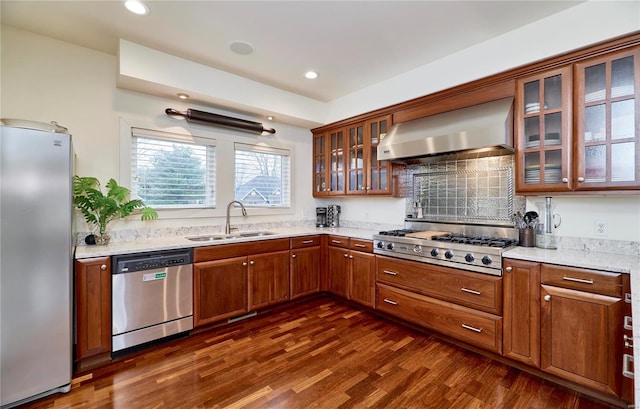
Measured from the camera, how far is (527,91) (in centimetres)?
238

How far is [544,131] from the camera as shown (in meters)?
2.27

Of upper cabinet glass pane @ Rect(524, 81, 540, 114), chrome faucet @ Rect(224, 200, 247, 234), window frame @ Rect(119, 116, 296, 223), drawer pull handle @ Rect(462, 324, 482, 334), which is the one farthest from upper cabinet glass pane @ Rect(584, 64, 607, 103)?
chrome faucet @ Rect(224, 200, 247, 234)

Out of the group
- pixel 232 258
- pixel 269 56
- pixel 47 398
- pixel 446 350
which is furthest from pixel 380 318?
pixel 269 56

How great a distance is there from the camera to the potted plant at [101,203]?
254cm

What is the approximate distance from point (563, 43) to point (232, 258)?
3348 millimetres

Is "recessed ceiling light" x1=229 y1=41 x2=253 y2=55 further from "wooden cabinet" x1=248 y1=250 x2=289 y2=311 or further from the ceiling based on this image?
"wooden cabinet" x1=248 y1=250 x2=289 y2=311

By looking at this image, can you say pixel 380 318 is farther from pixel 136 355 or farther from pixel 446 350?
pixel 136 355

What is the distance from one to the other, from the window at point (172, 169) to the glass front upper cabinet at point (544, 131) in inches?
126

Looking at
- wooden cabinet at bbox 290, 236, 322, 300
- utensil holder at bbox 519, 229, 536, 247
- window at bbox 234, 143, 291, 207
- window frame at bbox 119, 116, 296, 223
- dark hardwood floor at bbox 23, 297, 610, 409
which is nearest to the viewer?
dark hardwood floor at bbox 23, 297, 610, 409

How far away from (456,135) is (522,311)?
154 cm

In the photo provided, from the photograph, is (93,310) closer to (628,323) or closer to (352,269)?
(352,269)

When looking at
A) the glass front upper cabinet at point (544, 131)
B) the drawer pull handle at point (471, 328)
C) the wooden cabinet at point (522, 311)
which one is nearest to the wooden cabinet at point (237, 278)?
the drawer pull handle at point (471, 328)

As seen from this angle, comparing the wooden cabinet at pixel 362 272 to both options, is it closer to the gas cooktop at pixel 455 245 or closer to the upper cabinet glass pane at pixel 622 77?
the gas cooktop at pixel 455 245

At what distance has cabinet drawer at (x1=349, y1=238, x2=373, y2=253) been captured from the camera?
327 cm
